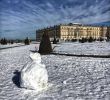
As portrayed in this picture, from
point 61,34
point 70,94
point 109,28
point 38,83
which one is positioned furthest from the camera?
point 109,28

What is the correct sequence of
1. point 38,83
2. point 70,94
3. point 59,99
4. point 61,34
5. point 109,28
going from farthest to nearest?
point 109,28, point 61,34, point 38,83, point 70,94, point 59,99

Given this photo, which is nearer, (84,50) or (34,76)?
(34,76)

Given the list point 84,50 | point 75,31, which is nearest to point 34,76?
point 84,50

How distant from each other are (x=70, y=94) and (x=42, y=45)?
14031 mm

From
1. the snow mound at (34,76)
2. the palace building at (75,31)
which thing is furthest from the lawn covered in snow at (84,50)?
the palace building at (75,31)

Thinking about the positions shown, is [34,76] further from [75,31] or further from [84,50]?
[75,31]

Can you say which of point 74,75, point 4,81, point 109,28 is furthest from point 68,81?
point 109,28

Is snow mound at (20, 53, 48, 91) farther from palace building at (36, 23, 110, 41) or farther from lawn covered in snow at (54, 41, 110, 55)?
palace building at (36, 23, 110, 41)

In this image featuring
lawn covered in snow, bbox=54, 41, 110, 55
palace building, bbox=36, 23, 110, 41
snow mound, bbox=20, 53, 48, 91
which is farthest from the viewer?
palace building, bbox=36, 23, 110, 41

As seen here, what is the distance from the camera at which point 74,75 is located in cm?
944

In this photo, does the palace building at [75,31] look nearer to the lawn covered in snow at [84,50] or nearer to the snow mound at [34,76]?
the lawn covered in snow at [84,50]

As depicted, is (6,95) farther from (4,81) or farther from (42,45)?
(42,45)

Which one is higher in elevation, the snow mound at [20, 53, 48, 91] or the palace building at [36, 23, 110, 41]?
the palace building at [36, 23, 110, 41]

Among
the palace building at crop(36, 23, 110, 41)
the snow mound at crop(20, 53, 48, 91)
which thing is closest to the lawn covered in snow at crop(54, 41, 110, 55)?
the snow mound at crop(20, 53, 48, 91)
